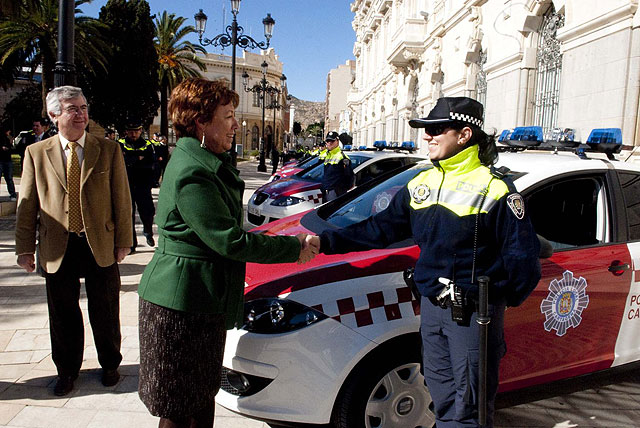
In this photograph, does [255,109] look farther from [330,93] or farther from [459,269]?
[459,269]

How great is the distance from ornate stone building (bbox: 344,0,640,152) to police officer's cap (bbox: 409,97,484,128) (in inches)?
318

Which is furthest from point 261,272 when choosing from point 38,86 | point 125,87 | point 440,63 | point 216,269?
point 38,86

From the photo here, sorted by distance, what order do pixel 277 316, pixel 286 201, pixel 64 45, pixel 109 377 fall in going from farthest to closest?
pixel 286 201, pixel 64 45, pixel 109 377, pixel 277 316

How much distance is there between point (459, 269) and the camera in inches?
87.6

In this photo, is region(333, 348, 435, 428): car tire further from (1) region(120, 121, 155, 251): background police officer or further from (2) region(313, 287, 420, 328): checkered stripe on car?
(1) region(120, 121, 155, 251): background police officer

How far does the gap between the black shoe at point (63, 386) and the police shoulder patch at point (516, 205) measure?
307cm

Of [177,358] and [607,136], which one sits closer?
[177,358]

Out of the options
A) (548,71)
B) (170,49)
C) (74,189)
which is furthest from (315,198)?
(170,49)

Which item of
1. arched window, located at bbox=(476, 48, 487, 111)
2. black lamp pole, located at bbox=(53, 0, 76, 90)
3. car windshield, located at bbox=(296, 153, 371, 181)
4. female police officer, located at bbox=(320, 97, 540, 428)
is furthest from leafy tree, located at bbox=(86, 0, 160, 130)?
female police officer, located at bbox=(320, 97, 540, 428)

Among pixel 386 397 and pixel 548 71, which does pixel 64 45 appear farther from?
pixel 548 71

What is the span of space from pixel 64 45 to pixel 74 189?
2.05 metres

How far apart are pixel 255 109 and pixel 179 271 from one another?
87932 mm

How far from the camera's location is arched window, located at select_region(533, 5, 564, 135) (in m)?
12.1

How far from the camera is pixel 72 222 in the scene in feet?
11.2
